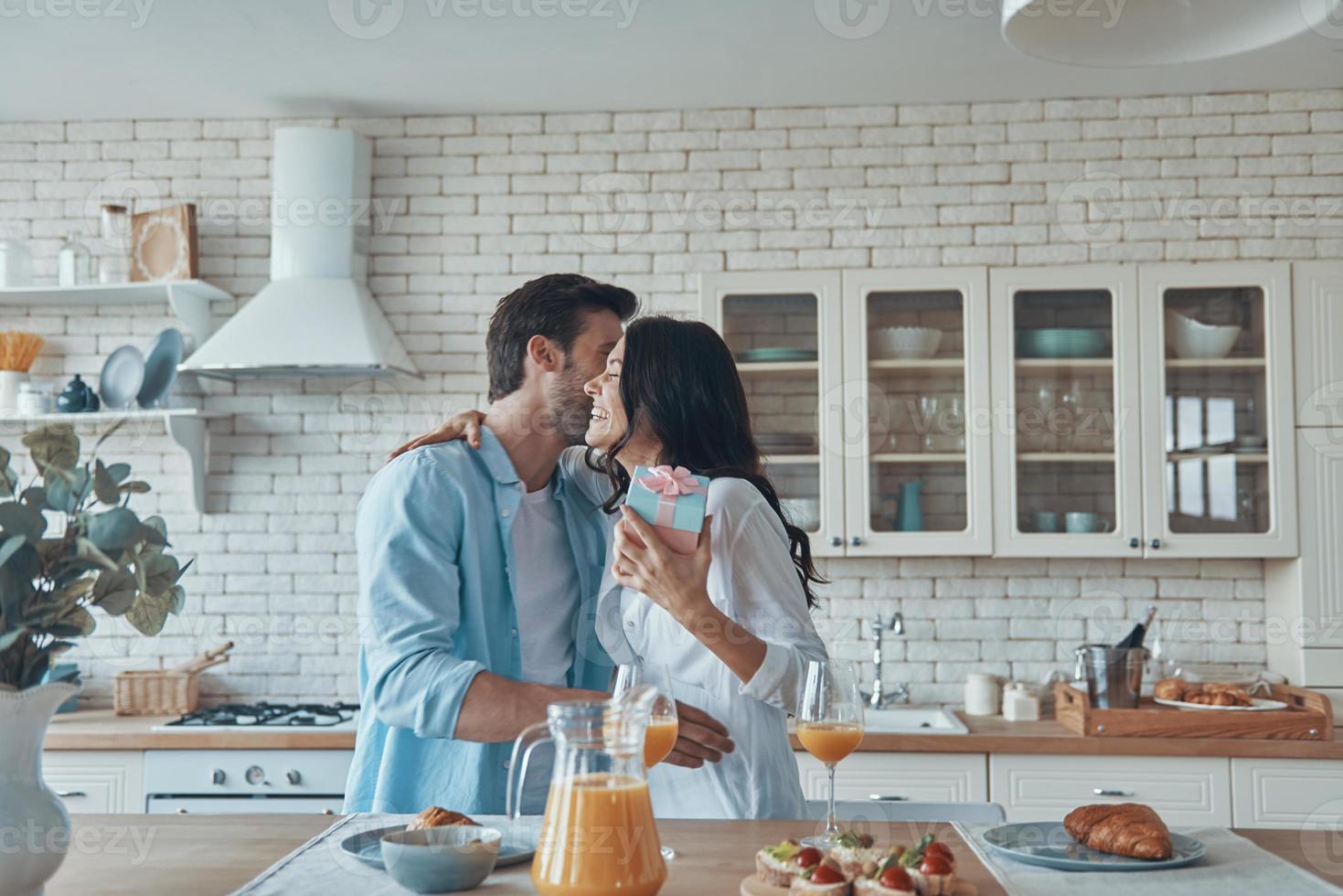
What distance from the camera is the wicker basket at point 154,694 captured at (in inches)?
142

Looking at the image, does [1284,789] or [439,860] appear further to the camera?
[1284,789]

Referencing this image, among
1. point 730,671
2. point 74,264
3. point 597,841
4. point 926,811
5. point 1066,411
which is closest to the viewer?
point 597,841

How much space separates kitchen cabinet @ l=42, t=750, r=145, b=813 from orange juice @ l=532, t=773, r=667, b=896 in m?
2.60

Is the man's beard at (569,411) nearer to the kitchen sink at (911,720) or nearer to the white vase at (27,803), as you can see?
the white vase at (27,803)

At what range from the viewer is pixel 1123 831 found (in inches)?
54.8

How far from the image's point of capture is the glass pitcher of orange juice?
1.12 metres

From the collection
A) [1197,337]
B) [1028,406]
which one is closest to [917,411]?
[1028,406]

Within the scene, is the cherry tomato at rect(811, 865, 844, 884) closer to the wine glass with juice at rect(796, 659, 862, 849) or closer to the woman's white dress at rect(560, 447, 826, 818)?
the wine glass with juice at rect(796, 659, 862, 849)

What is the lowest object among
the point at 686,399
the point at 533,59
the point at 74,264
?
the point at 686,399

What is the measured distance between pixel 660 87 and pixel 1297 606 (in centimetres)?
249

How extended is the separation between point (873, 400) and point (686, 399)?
171cm

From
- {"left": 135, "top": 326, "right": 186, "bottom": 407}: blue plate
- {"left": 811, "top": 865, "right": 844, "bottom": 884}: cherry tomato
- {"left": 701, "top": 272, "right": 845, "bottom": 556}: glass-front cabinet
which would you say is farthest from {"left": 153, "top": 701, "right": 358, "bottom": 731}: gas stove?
{"left": 811, "top": 865, "right": 844, "bottom": 884}: cherry tomato

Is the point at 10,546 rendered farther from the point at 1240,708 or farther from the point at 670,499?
the point at 1240,708

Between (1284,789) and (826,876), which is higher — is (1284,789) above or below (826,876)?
below
